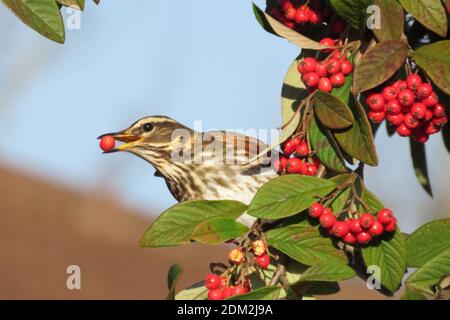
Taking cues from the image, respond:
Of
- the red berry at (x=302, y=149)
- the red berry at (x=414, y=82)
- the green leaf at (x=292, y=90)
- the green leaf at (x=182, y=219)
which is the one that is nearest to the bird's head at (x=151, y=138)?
the green leaf at (x=292, y=90)

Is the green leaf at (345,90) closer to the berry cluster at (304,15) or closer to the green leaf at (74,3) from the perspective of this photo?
the berry cluster at (304,15)

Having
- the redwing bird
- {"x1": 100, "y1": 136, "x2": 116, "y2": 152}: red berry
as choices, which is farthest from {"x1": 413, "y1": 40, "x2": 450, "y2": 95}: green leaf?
{"x1": 100, "y1": 136, "x2": 116, "y2": 152}: red berry

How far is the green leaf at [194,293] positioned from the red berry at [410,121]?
2.30ft

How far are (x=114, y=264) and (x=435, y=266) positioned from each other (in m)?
12.5

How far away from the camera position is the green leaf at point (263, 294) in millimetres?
2602

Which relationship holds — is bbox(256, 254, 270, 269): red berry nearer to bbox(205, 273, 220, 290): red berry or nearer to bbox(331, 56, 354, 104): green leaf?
bbox(205, 273, 220, 290): red berry

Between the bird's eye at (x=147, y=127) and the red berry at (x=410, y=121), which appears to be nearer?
the red berry at (x=410, y=121)

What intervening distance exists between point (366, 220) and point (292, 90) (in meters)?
0.54

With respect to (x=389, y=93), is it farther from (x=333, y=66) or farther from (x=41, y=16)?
(x=41, y=16)

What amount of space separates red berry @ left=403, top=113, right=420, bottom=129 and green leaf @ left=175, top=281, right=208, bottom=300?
701mm

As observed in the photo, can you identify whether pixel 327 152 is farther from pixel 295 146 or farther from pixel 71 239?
pixel 71 239

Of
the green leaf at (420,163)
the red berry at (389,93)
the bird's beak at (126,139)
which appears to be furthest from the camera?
the bird's beak at (126,139)

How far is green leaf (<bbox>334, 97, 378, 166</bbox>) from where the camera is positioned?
2.65m

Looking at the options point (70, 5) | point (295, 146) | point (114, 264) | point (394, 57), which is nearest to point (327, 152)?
point (295, 146)
